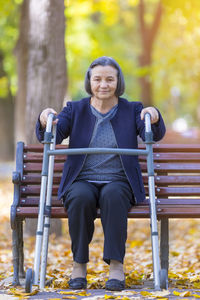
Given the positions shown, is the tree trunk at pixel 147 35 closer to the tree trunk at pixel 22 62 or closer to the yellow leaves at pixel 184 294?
the tree trunk at pixel 22 62

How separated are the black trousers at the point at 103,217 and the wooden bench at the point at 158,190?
17 cm

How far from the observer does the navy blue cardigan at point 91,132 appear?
4164 mm

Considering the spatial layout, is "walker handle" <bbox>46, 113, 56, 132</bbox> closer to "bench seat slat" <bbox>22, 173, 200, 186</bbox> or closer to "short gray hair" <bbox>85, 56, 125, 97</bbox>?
"short gray hair" <bbox>85, 56, 125, 97</bbox>

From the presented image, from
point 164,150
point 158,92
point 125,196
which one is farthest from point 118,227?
point 158,92

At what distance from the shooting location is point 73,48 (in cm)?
1961

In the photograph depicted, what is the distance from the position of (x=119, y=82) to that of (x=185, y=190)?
3.22ft

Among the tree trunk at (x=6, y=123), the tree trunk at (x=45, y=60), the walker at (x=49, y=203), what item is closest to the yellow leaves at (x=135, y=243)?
the tree trunk at (x=45, y=60)

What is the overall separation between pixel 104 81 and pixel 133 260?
7.55 feet

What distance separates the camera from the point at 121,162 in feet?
13.6

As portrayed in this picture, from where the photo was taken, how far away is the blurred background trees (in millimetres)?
6727

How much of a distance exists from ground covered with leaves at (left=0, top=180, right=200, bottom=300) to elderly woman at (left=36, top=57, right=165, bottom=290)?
32 centimetres

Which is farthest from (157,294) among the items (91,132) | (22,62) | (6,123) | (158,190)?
(6,123)

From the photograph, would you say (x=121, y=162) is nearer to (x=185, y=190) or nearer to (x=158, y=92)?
(x=185, y=190)

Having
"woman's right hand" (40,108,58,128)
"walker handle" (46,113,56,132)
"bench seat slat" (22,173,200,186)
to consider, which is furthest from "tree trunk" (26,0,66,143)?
"walker handle" (46,113,56,132)
